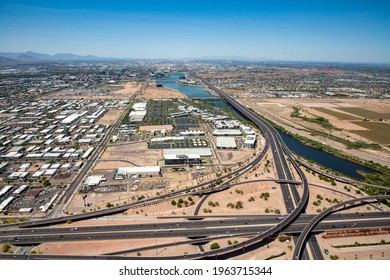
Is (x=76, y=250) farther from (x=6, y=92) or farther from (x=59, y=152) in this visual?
(x=6, y=92)

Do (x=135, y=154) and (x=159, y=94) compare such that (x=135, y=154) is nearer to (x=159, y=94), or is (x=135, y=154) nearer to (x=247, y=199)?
(x=247, y=199)

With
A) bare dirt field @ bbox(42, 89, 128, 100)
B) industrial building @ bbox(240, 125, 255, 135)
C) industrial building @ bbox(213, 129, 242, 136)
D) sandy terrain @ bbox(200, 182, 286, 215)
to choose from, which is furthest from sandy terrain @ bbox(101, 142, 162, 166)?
bare dirt field @ bbox(42, 89, 128, 100)

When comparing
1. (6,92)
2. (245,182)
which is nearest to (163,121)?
(245,182)

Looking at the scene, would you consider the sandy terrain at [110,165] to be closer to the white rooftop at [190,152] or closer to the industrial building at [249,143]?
the white rooftop at [190,152]

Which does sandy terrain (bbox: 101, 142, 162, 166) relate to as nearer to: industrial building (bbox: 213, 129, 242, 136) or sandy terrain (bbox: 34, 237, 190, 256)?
industrial building (bbox: 213, 129, 242, 136)


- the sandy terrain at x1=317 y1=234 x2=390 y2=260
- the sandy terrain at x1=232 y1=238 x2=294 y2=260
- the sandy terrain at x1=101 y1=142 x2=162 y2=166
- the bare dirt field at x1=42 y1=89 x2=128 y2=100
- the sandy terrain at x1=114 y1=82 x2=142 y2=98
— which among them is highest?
the sandy terrain at x1=114 y1=82 x2=142 y2=98
